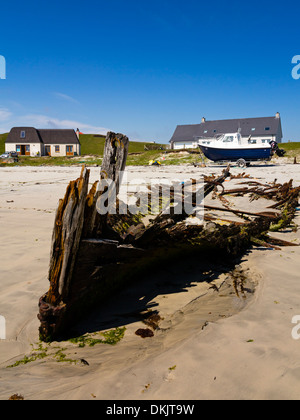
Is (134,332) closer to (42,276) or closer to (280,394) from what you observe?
(280,394)

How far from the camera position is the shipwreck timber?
2658 millimetres

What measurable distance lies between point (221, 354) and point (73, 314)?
4.58ft

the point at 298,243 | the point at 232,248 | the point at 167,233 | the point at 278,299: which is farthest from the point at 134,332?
the point at 298,243

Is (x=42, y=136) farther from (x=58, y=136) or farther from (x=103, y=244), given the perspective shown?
(x=103, y=244)

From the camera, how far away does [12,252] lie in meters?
4.74

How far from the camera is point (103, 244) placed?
3.00 m

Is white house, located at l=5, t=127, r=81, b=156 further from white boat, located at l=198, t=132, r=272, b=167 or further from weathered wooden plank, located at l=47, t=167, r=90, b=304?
weathered wooden plank, located at l=47, t=167, r=90, b=304

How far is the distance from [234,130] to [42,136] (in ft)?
127

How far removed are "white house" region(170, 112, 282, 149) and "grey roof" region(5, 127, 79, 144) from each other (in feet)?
69.0

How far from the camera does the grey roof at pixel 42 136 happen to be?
198 ft

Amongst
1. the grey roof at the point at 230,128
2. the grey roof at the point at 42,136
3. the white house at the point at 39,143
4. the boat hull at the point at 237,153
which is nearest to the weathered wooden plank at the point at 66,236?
the boat hull at the point at 237,153

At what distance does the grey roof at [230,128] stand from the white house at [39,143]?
2094 cm

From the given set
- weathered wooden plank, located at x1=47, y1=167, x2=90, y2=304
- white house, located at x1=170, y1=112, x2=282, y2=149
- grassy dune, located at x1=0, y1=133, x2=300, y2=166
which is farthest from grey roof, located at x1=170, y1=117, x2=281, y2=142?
weathered wooden plank, located at x1=47, y1=167, x2=90, y2=304

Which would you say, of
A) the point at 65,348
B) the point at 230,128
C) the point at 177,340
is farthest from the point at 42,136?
the point at 177,340
